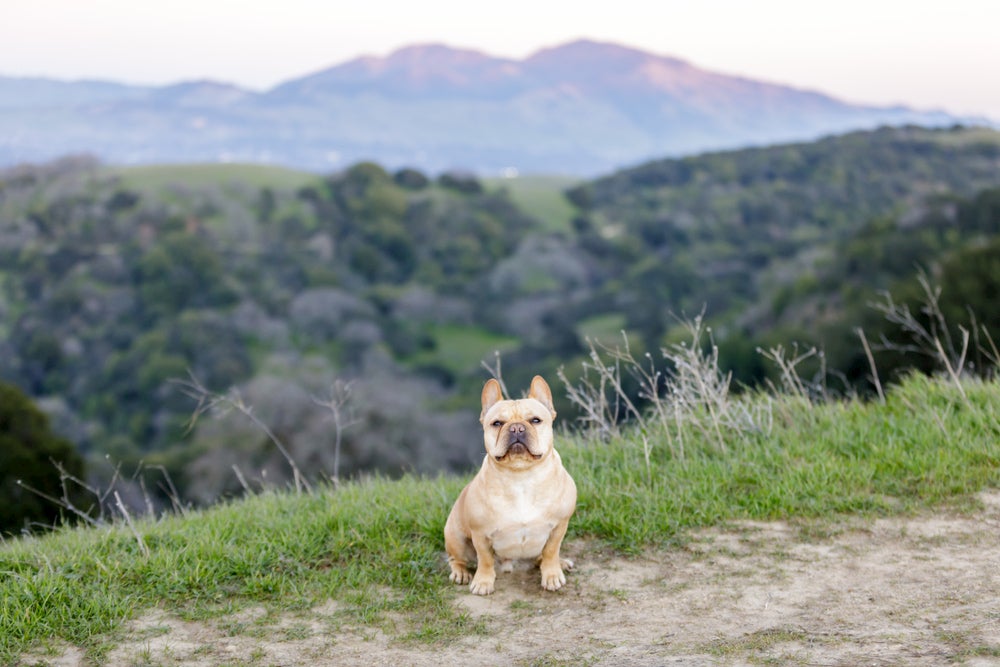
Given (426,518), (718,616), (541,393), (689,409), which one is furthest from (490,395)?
(689,409)

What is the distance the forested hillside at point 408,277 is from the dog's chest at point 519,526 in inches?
939

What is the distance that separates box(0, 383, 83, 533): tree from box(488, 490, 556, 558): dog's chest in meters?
10.3

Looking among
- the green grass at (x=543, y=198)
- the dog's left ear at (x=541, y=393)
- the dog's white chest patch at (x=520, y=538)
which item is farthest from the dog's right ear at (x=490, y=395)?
the green grass at (x=543, y=198)

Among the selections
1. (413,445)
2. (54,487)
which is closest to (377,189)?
(413,445)

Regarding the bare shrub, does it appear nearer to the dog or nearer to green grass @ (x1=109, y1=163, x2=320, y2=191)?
the dog

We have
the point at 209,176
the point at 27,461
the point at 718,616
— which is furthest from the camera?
the point at 209,176

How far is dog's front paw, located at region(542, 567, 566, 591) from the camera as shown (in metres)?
4.29

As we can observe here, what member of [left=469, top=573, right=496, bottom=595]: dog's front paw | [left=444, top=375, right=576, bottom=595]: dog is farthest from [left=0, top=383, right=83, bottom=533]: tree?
[left=444, top=375, right=576, bottom=595]: dog

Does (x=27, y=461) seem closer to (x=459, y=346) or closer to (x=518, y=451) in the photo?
(x=518, y=451)

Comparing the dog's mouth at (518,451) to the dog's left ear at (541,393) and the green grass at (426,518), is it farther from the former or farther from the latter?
the green grass at (426,518)

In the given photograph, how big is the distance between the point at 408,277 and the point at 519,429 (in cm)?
8278

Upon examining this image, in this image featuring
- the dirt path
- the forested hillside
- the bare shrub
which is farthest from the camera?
the forested hillside

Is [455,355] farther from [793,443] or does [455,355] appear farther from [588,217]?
[793,443]

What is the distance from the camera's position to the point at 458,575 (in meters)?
4.41
